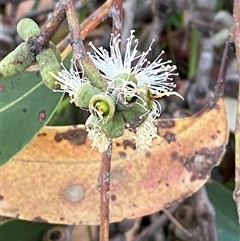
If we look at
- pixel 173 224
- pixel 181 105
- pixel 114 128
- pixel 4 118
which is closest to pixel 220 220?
pixel 173 224

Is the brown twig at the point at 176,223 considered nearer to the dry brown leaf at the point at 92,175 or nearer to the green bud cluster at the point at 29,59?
the dry brown leaf at the point at 92,175

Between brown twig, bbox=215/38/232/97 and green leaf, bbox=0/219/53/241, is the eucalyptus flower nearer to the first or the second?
brown twig, bbox=215/38/232/97

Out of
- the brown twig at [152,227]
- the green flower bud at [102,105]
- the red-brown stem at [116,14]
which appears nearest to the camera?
the green flower bud at [102,105]

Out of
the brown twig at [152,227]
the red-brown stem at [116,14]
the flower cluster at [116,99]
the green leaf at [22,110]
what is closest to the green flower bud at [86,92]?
the flower cluster at [116,99]

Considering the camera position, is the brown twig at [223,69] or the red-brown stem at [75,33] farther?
the brown twig at [223,69]

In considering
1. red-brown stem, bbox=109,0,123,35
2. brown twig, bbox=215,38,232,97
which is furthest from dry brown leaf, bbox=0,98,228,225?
red-brown stem, bbox=109,0,123,35

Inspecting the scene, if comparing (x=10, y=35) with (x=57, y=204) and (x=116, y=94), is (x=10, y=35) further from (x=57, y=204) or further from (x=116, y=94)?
(x=116, y=94)

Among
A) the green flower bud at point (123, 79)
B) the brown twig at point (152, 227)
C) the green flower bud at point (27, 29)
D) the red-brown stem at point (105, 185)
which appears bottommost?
the brown twig at point (152, 227)
